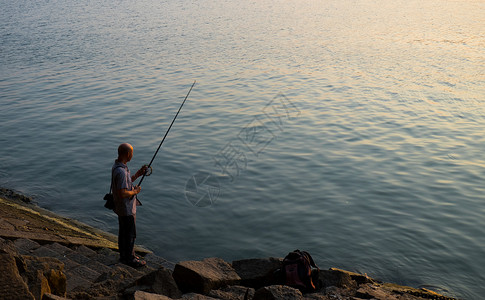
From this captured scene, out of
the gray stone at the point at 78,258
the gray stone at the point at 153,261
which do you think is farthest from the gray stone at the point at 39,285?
the gray stone at the point at 153,261

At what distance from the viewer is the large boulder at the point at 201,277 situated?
215 inches

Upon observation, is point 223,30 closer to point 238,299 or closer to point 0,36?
point 0,36

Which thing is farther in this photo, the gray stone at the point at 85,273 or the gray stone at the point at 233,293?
the gray stone at the point at 85,273

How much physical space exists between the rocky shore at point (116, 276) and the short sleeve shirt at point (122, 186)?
72cm

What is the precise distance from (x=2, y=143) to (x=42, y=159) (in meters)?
1.95

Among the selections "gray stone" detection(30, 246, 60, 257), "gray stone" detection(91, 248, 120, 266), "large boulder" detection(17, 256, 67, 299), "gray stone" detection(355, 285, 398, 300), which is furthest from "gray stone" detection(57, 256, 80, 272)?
"gray stone" detection(355, 285, 398, 300)

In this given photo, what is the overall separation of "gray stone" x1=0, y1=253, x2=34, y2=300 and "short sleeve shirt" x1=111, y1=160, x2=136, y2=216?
6.91 feet

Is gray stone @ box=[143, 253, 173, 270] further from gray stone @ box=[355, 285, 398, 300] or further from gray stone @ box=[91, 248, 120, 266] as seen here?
gray stone @ box=[355, 285, 398, 300]

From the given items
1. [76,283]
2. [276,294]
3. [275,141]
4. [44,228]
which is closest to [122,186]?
[76,283]

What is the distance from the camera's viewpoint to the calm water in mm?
8672

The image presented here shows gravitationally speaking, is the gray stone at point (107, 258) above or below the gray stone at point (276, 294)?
below

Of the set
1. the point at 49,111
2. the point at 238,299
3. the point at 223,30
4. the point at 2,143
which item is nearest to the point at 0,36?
the point at 223,30

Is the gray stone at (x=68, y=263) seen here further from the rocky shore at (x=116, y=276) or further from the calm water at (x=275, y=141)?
the calm water at (x=275, y=141)

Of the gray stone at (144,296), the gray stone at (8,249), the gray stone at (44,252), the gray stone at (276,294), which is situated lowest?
the gray stone at (44,252)
